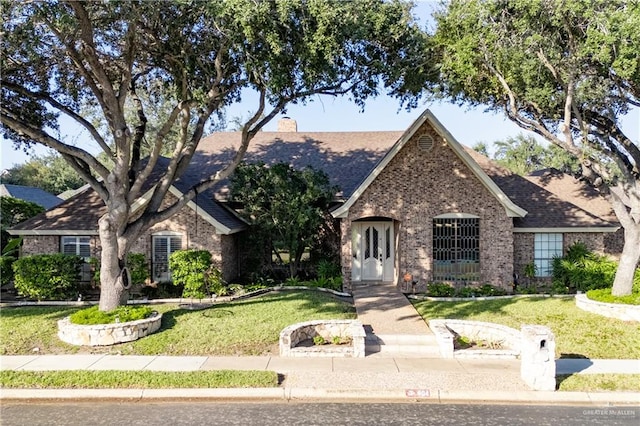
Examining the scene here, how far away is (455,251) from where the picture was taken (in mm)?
17000

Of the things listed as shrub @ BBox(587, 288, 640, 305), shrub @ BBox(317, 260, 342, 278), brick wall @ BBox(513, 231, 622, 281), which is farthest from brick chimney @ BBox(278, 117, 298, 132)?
shrub @ BBox(587, 288, 640, 305)

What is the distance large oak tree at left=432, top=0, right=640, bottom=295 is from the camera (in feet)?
37.3

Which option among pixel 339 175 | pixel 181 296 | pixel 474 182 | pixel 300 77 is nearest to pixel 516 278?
pixel 474 182

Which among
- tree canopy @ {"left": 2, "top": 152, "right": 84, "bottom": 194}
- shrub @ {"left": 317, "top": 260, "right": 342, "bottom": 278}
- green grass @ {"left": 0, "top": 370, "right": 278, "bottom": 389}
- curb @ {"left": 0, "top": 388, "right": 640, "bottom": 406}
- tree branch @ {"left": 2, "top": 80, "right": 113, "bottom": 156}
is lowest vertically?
curb @ {"left": 0, "top": 388, "right": 640, "bottom": 406}

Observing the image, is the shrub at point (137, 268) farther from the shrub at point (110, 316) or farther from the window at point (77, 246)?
the shrub at point (110, 316)

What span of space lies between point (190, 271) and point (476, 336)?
9464mm

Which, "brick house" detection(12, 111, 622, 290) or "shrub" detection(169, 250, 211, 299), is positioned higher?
"brick house" detection(12, 111, 622, 290)

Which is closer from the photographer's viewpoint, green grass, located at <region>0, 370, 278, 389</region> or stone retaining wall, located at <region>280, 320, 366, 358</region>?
green grass, located at <region>0, 370, 278, 389</region>

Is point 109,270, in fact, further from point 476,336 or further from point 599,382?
point 599,382

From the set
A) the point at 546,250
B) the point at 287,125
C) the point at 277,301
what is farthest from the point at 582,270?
the point at 287,125

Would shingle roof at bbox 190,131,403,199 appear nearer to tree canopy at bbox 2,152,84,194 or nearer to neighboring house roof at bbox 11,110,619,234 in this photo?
neighboring house roof at bbox 11,110,619,234

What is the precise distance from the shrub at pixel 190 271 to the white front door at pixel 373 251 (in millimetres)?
6051

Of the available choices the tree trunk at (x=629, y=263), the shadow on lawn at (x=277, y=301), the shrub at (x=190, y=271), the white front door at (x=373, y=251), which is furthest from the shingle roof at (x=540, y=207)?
the shrub at (x=190, y=271)

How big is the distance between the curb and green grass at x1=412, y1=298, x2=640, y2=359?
2.25 m
